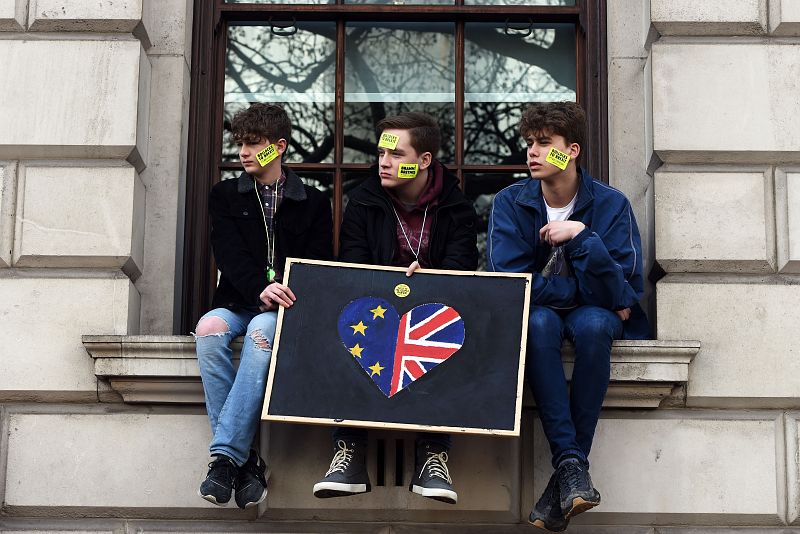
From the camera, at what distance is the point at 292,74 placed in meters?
8.46

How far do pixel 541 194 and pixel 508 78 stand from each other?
124cm

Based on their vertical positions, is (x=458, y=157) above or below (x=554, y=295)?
above

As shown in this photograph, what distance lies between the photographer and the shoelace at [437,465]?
6.82 m

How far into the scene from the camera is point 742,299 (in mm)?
7469

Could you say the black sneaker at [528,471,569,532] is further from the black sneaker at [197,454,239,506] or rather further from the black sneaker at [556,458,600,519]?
the black sneaker at [197,454,239,506]

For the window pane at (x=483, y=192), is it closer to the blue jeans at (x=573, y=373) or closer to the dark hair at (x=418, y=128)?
the dark hair at (x=418, y=128)

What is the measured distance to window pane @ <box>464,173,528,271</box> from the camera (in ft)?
27.1

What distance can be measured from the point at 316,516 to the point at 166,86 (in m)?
2.28

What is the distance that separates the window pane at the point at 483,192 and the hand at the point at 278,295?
1.46 m

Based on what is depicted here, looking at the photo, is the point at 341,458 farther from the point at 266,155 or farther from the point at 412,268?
the point at 266,155

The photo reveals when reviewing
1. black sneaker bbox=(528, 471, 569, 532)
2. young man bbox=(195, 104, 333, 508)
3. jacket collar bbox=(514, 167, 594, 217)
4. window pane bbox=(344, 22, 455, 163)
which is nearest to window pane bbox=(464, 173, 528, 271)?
window pane bbox=(344, 22, 455, 163)

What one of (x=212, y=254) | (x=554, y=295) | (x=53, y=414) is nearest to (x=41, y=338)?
(x=53, y=414)

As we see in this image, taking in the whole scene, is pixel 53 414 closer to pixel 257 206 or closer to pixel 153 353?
pixel 153 353

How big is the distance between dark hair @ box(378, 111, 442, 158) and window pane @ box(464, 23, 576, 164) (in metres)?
0.86
